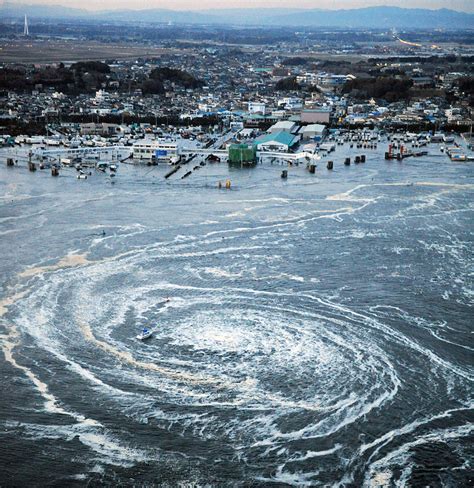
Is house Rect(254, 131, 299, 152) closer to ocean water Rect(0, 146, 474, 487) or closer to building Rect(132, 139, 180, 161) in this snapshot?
building Rect(132, 139, 180, 161)

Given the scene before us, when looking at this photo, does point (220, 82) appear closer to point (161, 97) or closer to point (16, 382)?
point (161, 97)

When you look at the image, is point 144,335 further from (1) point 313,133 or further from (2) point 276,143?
(1) point 313,133

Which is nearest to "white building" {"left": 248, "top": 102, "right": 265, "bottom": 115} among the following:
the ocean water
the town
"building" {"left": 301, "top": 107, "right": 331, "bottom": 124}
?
the town

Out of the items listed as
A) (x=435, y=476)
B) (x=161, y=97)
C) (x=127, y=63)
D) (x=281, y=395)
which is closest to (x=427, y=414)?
(x=435, y=476)

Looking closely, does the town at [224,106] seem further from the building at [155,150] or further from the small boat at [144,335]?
the small boat at [144,335]

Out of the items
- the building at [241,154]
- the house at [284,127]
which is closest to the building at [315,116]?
the house at [284,127]

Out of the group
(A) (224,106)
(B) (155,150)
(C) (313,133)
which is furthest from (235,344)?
(A) (224,106)
